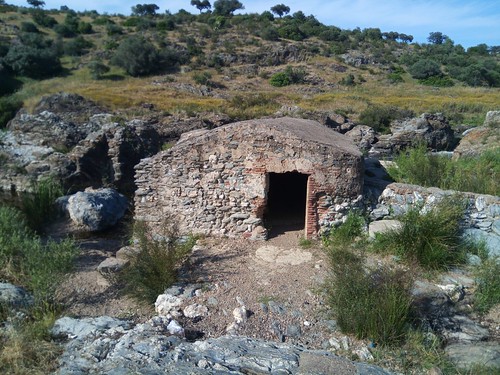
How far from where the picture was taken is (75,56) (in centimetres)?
4081

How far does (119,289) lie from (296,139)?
3791 millimetres

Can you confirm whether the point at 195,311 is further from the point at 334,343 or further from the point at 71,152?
the point at 71,152

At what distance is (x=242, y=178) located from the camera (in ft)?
26.7

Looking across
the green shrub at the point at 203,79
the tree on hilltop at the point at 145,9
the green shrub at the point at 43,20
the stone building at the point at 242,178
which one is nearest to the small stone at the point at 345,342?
the stone building at the point at 242,178

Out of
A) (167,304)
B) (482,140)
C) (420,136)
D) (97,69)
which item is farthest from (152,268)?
(97,69)

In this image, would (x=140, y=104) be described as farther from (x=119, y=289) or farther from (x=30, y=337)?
(x=30, y=337)

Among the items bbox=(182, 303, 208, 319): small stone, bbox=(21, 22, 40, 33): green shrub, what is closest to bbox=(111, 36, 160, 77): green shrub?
bbox=(21, 22, 40, 33): green shrub

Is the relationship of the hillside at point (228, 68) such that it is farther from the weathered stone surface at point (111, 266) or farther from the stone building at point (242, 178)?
the weathered stone surface at point (111, 266)

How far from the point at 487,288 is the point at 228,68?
3706 cm

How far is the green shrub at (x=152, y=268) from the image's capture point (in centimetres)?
666

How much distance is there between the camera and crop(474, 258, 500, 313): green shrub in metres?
6.39

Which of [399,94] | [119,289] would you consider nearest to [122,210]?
[119,289]

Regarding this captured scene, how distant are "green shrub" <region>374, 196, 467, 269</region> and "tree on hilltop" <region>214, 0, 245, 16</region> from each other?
5954 cm

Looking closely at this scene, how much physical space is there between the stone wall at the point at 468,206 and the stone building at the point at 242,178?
64cm
